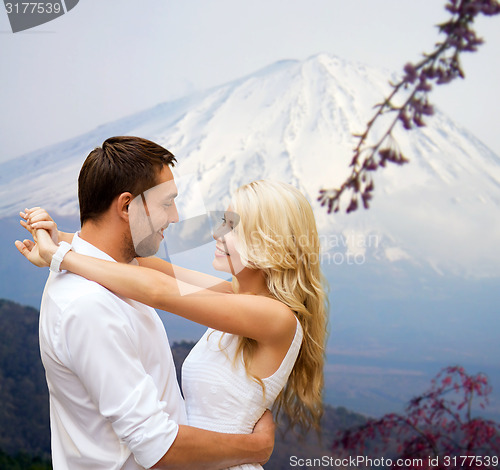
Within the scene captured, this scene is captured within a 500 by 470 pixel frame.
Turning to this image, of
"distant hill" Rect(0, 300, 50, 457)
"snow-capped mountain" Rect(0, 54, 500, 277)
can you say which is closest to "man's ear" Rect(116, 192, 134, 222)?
"snow-capped mountain" Rect(0, 54, 500, 277)

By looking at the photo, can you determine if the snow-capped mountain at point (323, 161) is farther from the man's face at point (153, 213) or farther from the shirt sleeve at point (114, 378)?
the shirt sleeve at point (114, 378)

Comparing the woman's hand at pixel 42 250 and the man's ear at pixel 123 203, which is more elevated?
the man's ear at pixel 123 203

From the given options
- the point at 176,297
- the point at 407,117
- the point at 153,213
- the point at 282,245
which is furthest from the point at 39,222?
the point at 407,117

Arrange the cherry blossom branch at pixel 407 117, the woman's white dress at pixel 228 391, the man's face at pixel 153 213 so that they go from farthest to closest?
the cherry blossom branch at pixel 407 117, the woman's white dress at pixel 228 391, the man's face at pixel 153 213

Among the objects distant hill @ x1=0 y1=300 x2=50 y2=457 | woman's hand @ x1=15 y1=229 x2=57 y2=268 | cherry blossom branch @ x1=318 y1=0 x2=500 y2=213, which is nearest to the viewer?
woman's hand @ x1=15 y1=229 x2=57 y2=268

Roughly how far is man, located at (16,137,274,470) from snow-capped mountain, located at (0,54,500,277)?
1.80 meters

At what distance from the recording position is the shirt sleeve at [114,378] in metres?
1.12

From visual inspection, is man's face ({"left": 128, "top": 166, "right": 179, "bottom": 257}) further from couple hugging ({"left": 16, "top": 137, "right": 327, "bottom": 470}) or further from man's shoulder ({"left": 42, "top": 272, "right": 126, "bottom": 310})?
man's shoulder ({"left": 42, "top": 272, "right": 126, "bottom": 310})

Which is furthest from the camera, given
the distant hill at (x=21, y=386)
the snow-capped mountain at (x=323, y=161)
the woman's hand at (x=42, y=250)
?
the distant hill at (x=21, y=386)

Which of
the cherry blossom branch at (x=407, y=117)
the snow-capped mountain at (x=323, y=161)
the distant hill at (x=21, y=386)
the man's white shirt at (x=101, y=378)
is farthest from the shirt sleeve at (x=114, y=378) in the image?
the distant hill at (x=21, y=386)

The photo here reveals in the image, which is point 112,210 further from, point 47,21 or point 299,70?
point 47,21

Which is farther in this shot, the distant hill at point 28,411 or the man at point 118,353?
the distant hill at point 28,411

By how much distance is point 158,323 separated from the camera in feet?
4.57

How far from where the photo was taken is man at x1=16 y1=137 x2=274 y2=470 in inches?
44.3
